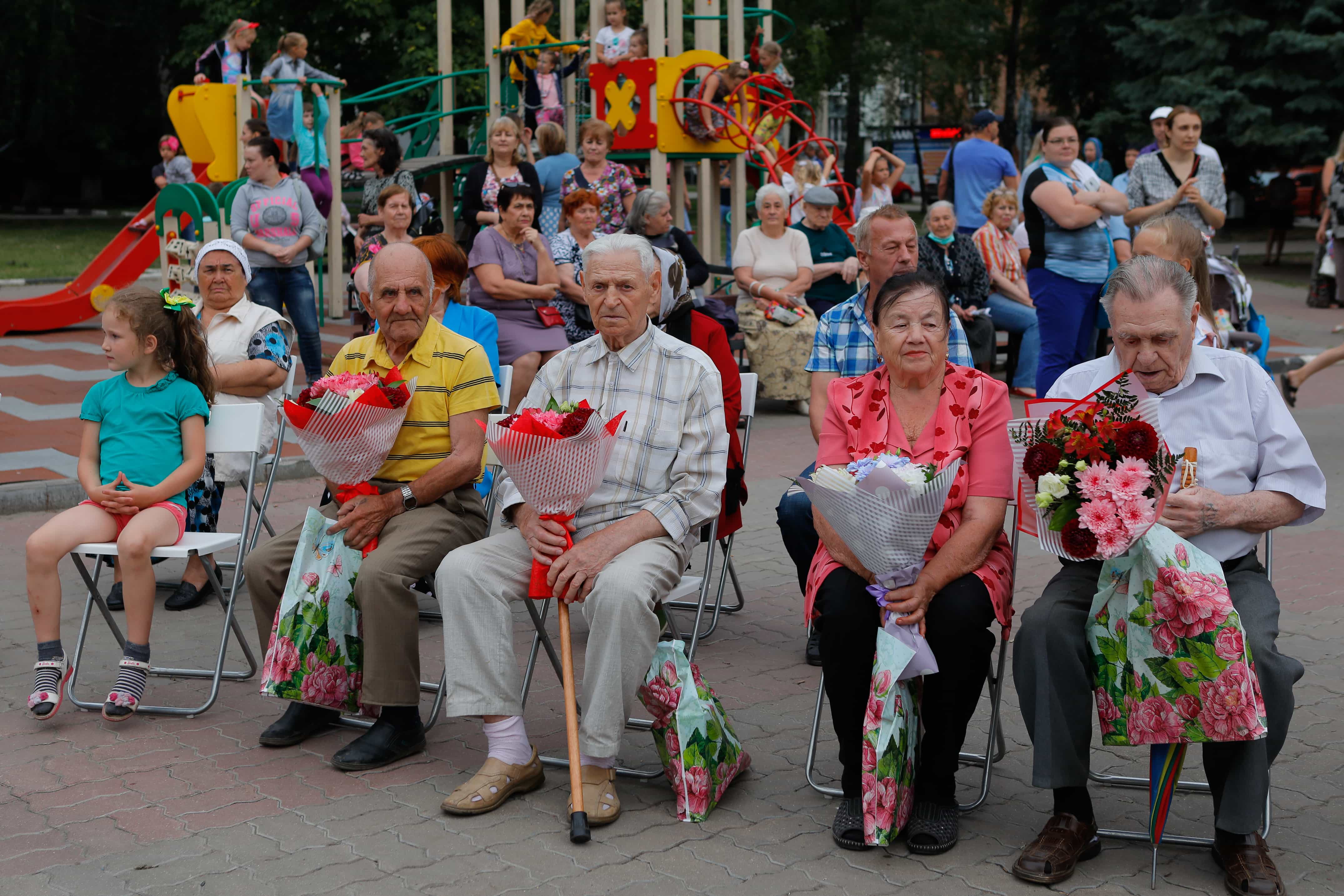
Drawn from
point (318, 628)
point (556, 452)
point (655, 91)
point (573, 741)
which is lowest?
point (573, 741)

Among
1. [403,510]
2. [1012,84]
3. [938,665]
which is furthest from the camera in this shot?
[1012,84]

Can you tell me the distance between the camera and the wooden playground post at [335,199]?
14.5 m

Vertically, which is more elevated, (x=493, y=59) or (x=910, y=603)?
(x=493, y=59)

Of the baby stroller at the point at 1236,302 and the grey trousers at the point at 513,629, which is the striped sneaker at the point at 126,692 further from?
the baby stroller at the point at 1236,302

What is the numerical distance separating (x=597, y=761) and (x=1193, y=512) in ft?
5.77

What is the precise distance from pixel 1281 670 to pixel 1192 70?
753 inches

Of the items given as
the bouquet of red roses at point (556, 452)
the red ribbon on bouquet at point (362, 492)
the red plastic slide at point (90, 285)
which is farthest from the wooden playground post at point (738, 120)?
the bouquet of red roses at point (556, 452)

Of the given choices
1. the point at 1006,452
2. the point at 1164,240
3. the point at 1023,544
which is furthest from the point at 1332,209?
the point at 1006,452

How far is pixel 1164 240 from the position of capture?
463 cm

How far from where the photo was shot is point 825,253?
34.7ft

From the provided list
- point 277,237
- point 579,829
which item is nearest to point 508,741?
point 579,829

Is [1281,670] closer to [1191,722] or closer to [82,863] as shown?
[1191,722]

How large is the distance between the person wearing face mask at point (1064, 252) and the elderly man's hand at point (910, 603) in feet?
16.6

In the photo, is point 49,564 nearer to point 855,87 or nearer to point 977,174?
point 977,174
